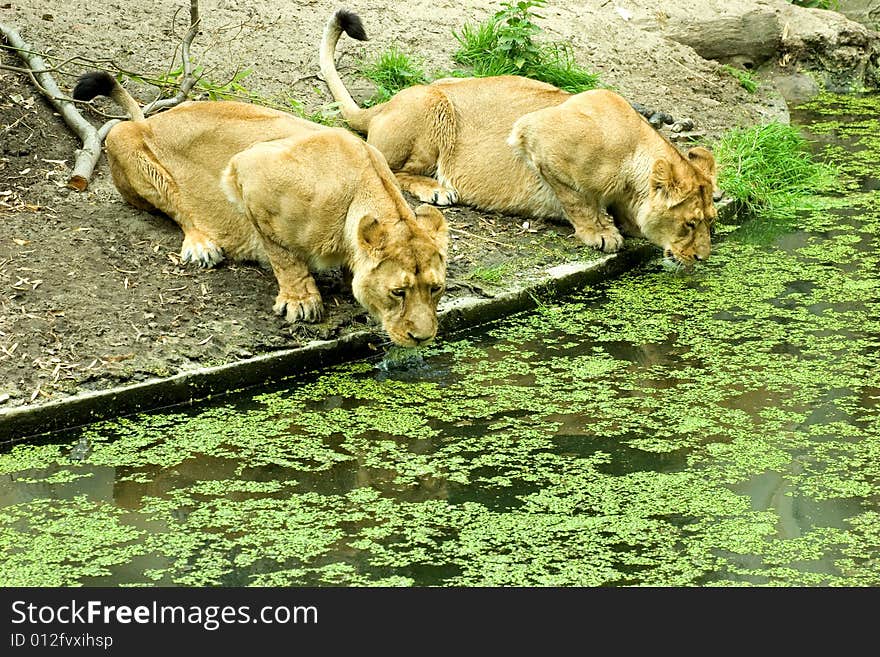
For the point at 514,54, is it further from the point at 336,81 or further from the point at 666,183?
the point at 666,183

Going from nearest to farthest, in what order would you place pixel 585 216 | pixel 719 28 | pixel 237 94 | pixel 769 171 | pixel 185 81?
1. pixel 585 216
2. pixel 185 81
3. pixel 237 94
4. pixel 769 171
5. pixel 719 28

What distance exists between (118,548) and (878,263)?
5625mm

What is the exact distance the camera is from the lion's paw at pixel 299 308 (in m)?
6.64

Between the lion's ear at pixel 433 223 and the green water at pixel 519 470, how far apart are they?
673 mm

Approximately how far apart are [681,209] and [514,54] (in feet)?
10.5

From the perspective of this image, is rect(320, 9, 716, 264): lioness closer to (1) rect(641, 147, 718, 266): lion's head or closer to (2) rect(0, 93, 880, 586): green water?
(1) rect(641, 147, 718, 266): lion's head

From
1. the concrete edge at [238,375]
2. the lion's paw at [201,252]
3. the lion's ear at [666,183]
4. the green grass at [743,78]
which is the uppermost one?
the lion's ear at [666,183]

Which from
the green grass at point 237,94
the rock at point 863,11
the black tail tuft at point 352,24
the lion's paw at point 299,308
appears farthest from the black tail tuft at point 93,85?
the rock at point 863,11

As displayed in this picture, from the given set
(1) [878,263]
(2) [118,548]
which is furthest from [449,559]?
(1) [878,263]

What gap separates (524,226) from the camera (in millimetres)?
8508

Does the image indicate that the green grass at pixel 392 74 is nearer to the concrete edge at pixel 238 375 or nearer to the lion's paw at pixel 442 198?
the lion's paw at pixel 442 198

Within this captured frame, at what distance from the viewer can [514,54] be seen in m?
10.5

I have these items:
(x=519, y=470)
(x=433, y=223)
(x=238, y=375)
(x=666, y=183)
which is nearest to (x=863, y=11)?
(x=666, y=183)

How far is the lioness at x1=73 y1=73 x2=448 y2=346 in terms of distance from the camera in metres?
6.30
